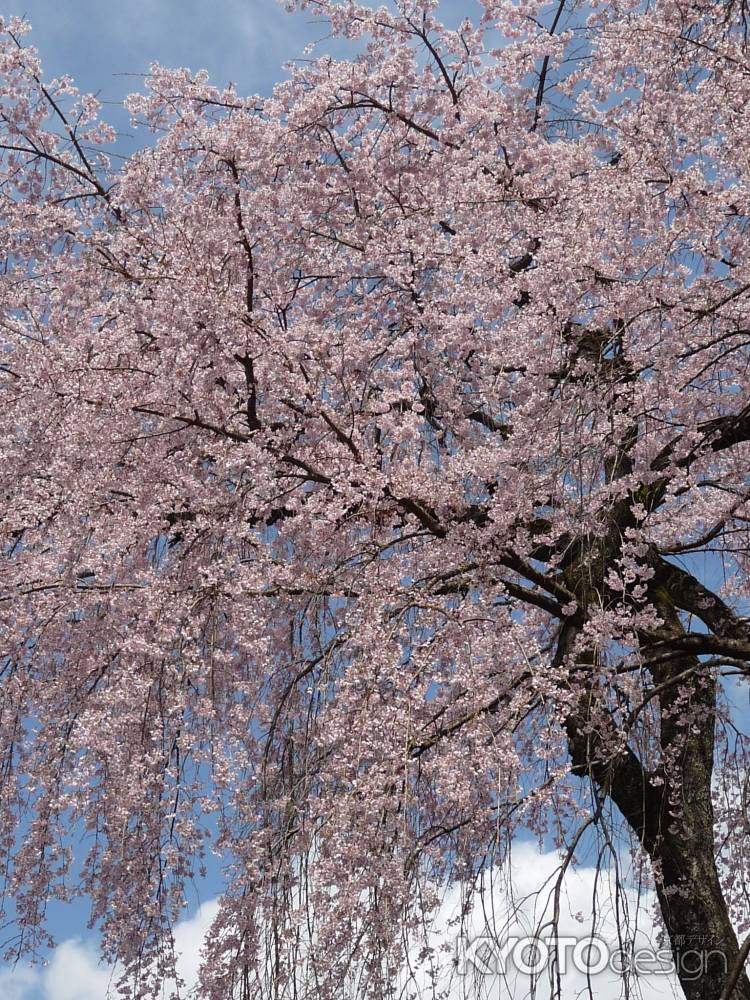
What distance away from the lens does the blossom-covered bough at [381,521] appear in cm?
431

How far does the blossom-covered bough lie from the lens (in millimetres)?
4309

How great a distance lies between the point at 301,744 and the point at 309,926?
0.88 metres

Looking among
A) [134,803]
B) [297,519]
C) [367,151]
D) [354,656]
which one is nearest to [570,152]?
[367,151]

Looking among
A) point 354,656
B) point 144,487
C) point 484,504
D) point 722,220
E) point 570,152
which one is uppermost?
point 570,152

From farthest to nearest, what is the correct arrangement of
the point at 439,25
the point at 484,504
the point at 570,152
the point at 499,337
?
1. the point at 439,25
2. the point at 570,152
3. the point at 499,337
4. the point at 484,504

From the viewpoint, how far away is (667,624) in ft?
18.0

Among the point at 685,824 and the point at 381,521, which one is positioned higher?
the point at 381,521

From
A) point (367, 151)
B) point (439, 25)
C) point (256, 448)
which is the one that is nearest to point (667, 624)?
point (256, 448)

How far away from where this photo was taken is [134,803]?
448cm

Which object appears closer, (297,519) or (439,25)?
(297,519)

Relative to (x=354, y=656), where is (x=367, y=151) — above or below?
above

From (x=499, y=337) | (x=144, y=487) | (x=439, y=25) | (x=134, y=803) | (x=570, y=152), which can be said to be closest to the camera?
(x=134, y=803)

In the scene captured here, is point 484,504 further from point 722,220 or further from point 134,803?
point 134,803

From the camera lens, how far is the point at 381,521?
480 cm
